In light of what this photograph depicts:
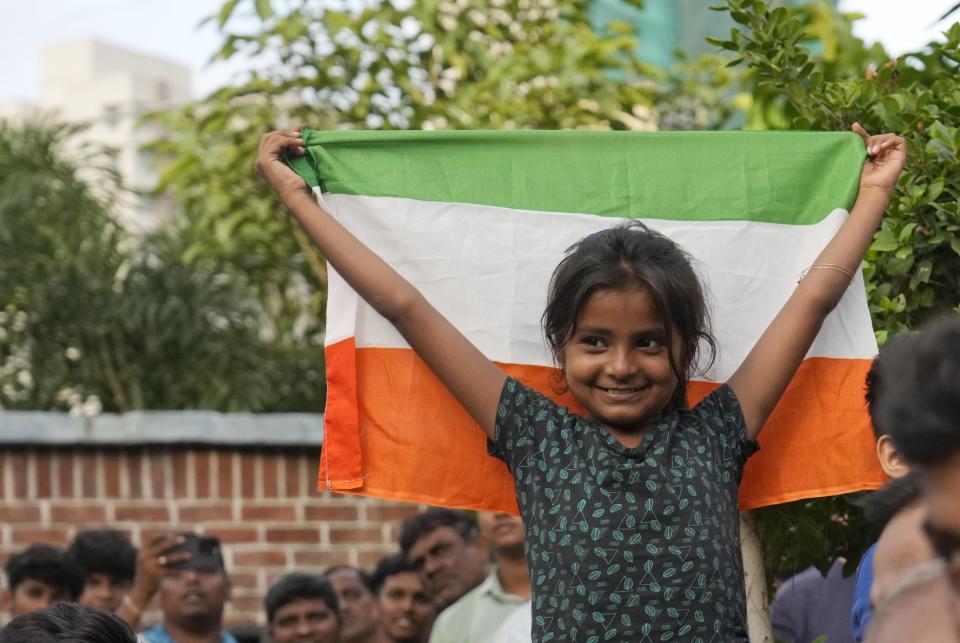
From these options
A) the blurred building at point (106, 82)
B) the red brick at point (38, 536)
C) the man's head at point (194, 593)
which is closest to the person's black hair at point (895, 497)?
the man's head at point (194, 593)

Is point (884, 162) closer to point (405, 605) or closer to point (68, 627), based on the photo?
point (68, 627)

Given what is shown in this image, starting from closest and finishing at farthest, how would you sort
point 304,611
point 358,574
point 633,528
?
1. point 633,528
2. point 304,611
3. point 358,574

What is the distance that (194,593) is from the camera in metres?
5.47

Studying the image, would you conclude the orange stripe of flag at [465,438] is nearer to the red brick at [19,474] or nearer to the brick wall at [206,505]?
the brick wall at [206,505]

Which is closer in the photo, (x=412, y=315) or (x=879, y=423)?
(x=879, y=423)

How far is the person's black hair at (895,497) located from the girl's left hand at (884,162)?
5.18ft

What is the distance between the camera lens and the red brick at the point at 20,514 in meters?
6.89

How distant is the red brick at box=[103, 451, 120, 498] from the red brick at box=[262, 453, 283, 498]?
2.27ft

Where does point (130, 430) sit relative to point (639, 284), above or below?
above

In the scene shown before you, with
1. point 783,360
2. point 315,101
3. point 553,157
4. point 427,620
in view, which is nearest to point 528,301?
point 553,157

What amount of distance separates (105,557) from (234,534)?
1.19 metres

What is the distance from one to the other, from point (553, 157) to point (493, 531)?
7.36 feet

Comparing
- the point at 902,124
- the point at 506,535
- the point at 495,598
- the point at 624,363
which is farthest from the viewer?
the point at 506,535

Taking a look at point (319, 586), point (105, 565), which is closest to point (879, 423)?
point (319, 586)
